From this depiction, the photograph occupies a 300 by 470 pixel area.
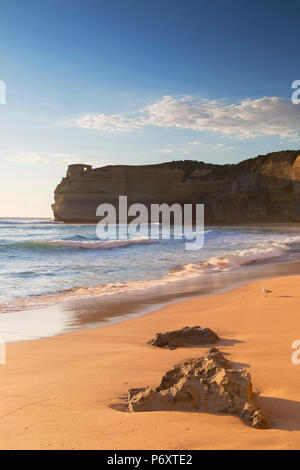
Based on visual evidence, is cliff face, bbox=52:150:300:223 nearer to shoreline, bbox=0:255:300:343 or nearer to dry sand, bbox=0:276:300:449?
shoreline, bbox=0:255:300:343

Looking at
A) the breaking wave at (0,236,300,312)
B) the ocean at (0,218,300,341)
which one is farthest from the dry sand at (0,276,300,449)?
the breaking wave at (0,236,300,312)

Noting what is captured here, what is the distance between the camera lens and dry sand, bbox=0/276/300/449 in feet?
5.57

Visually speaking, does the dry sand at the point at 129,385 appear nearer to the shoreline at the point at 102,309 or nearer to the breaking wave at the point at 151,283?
the shoreline at the point at 102,309

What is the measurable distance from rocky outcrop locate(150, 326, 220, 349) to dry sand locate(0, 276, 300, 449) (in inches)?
4.5

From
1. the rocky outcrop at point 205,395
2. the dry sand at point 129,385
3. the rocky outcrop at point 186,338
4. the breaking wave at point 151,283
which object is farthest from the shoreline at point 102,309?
the rocky outcrop at point 205,395

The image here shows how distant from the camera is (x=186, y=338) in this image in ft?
12.1

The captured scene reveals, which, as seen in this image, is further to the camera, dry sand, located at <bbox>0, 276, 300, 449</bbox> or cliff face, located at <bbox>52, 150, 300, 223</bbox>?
cliff face, located at <bbox>52, 150, 300, 223</bbox>

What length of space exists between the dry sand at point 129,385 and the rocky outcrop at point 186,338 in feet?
0.37

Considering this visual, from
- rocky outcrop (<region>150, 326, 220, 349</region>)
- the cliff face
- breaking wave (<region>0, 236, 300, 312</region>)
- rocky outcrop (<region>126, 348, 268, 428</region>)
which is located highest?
the cliff face

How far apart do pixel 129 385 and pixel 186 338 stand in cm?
127

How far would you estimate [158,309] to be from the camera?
18.6 feet

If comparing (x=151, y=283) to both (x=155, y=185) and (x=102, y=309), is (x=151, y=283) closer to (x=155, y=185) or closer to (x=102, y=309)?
(x=102, y=309)
